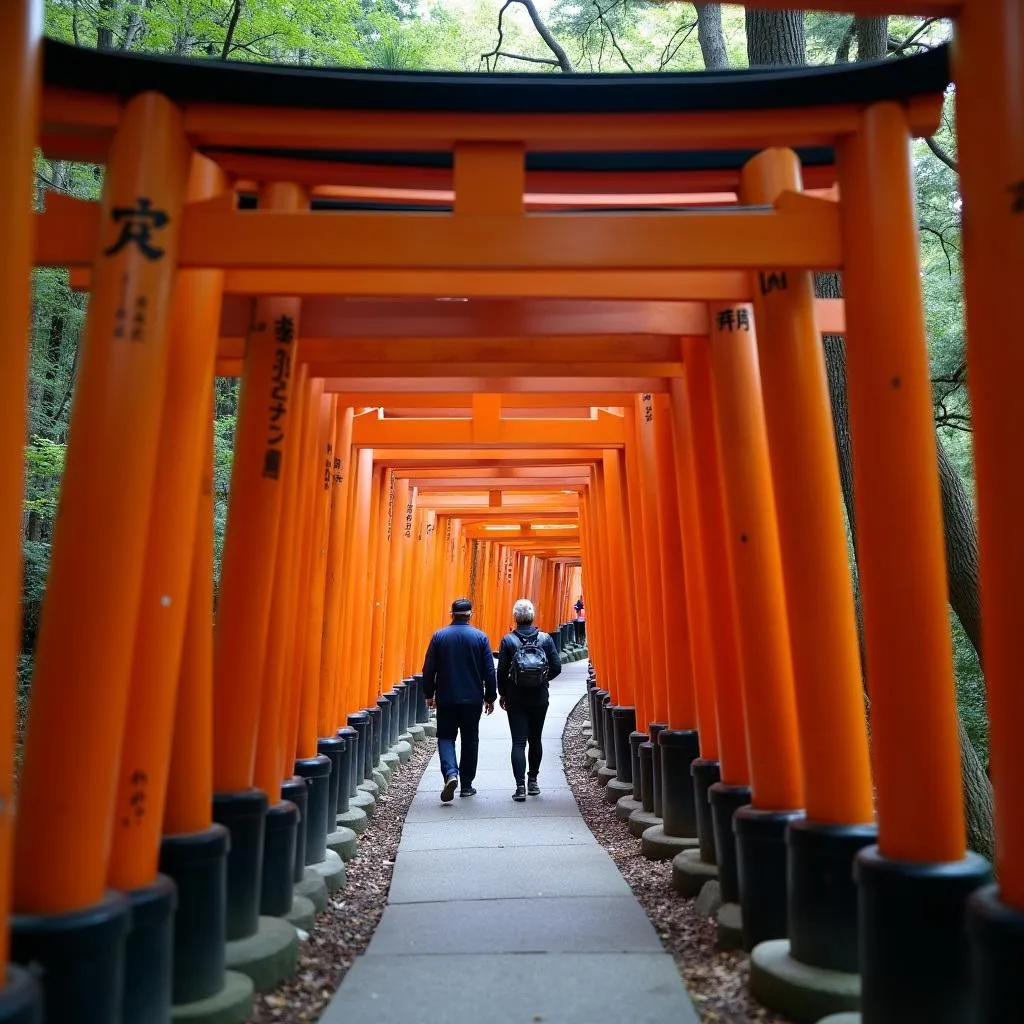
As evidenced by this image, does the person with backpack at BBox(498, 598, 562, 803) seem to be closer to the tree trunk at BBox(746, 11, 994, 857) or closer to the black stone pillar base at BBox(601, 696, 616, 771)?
the black stone pillar base at BBox(601, 696, 616, 771)

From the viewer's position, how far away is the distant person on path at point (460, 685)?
9.07 m

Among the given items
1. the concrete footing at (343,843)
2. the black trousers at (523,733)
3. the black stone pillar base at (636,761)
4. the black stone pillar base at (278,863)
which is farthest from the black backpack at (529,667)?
the black stone pillar base at (278,863)

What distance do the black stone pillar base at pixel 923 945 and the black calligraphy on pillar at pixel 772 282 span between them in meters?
2.13

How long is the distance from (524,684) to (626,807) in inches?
57.1

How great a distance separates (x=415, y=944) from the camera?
473 centimetres

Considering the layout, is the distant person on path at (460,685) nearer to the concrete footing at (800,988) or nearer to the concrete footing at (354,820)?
the concrete footing at (354,820)

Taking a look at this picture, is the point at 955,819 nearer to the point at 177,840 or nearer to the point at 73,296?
the point at 177,840

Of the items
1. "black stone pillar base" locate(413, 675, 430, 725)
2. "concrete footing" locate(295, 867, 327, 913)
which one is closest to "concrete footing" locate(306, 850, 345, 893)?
"concrete footing" locate(295, 867, 327, 913)

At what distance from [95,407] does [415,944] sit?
292 cm

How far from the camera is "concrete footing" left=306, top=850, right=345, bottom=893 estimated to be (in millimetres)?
5961

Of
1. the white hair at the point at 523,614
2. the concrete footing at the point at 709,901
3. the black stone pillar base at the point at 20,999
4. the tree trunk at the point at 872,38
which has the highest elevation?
the tree trunk at the point at 872,38

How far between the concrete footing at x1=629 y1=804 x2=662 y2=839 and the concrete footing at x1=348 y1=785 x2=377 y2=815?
Answer: 2.06 metres

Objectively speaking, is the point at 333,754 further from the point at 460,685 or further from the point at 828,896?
the point at 828,896

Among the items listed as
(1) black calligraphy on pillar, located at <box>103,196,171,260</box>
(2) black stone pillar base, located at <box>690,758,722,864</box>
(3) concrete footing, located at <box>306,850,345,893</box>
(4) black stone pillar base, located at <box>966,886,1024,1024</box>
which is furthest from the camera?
(3) concrete footing, located at <box>306,850,345,893</box>
